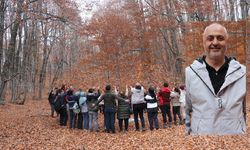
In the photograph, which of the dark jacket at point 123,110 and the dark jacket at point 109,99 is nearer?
the dark jacket at point 109,99

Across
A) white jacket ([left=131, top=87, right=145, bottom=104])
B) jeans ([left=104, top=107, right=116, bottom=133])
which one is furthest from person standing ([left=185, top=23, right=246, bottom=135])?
jeans ([left=104, top=107, right=116, bottom=133])

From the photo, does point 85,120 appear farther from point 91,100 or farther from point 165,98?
point 165,98

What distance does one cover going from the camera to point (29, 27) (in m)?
36.0

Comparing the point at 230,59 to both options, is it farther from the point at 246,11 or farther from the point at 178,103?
the point at 246,11

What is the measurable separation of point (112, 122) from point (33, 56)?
3173 cm

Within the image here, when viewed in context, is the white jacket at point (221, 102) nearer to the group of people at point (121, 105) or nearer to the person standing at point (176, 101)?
the group of people at point (121, 105)

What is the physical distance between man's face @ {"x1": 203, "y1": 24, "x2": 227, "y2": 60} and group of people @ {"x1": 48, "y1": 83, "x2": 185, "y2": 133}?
12360 mm

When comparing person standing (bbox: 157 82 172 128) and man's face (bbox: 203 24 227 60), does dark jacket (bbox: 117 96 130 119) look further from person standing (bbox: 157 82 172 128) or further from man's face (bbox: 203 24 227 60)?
man's face (bbox: 203 24 227 60)

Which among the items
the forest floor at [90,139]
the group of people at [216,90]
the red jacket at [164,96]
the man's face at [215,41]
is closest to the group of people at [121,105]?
the red jacket at [164,96]

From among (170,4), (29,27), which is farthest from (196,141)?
(29,27)

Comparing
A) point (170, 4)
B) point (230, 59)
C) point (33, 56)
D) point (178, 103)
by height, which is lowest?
point (178, 103)

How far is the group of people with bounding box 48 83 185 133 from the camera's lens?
15734 mm

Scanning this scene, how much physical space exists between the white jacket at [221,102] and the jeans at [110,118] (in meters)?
12.9

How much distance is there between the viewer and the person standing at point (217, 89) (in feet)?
9.57
